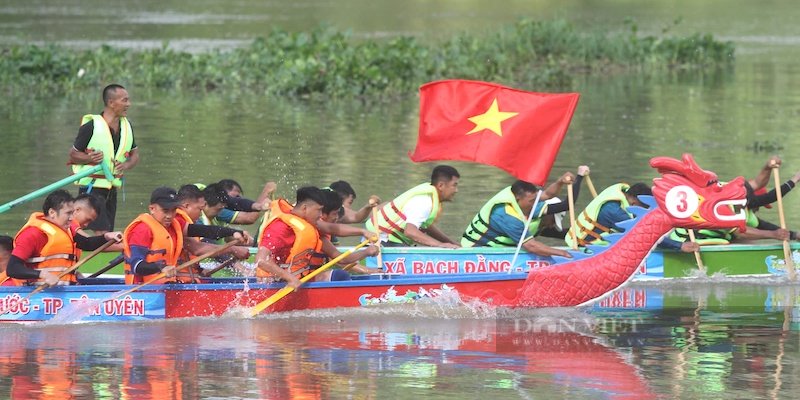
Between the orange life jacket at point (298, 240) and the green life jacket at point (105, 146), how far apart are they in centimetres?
240

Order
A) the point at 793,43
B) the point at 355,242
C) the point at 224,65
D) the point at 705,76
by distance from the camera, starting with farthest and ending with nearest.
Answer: the point at 793,43 → the point at 705,76 → the point at 224,65 → the point at 355,242

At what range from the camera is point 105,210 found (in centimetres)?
1586

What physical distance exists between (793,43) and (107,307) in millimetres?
34548

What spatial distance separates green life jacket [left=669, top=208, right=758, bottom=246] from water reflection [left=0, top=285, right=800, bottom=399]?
148 cm

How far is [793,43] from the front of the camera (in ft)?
148

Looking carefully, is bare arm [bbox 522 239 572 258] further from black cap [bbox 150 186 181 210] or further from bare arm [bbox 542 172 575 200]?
black cap [bbox 150 186 181 210]

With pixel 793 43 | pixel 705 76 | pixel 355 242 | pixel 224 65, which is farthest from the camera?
pixel 793 43

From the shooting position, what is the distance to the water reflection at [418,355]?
452 inches

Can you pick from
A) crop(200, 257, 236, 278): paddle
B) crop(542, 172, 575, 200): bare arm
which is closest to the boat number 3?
crop(542, 172, 575, 200): bare arm

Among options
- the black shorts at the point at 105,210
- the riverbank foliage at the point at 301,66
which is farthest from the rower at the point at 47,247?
the riverbank foliage at the point at 301,66

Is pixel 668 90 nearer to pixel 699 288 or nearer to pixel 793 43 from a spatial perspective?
pixel 793 43

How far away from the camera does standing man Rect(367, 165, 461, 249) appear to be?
15.7 m

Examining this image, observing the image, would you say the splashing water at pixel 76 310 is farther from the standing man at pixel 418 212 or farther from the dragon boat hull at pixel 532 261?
the standing man at pixel 418 212

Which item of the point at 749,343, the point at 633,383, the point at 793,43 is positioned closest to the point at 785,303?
the point at 749,343
